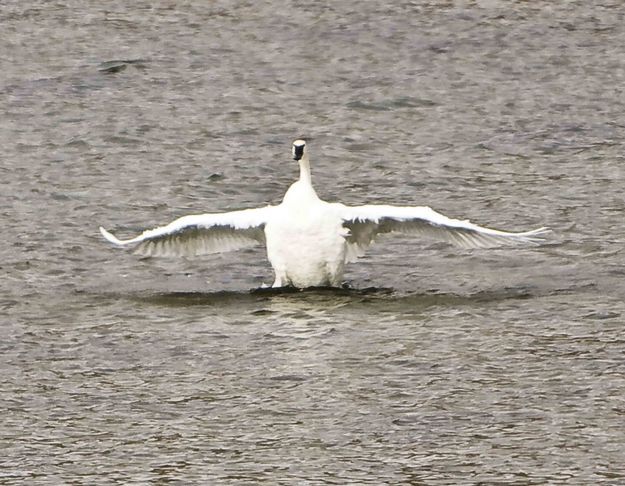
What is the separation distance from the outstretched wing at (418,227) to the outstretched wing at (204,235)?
2.32 ft

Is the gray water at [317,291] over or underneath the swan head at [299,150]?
underneath

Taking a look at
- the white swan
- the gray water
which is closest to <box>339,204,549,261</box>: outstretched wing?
the white swan

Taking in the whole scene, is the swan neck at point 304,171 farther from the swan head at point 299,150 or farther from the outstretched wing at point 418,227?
the outstretched wing at point 418,227

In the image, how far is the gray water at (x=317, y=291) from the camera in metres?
12.0

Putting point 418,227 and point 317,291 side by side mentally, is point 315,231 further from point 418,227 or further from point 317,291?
point 418,227

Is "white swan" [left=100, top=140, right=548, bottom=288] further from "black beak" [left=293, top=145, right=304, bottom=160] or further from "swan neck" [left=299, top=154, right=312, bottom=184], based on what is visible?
"black beak" [left=293, top=145, right=304, bottom=160]

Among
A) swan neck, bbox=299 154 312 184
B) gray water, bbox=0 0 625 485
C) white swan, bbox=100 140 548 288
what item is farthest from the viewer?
swan neck, bbox=299 154 312 184

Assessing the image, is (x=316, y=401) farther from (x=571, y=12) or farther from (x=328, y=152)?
(x=571, y=12)

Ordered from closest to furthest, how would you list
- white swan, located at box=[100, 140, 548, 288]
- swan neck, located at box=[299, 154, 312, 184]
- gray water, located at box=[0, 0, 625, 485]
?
gray water, located at box=[0, 0, 625, 485], white swan, located at box=[100, 140, 548, 288], swan neck, located at box=[299, 154, 312, 184]

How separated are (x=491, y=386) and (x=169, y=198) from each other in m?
6.54

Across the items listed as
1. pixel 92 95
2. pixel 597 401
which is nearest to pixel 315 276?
pixel 597 401

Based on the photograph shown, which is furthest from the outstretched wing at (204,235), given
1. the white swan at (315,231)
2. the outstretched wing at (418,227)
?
the outstretched wing at (418,227)

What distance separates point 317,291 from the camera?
51.3ft

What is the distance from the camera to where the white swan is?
15.4 m
